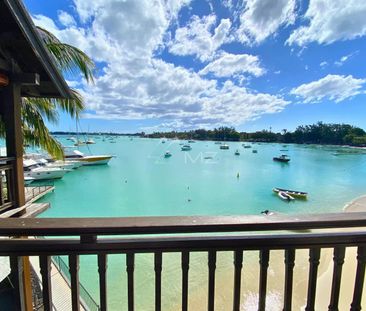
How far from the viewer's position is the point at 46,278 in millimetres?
1191

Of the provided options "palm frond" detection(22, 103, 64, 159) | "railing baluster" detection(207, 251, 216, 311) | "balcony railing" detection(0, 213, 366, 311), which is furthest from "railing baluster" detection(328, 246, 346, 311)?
"palm frond" detection(22, 103, 64, 159)

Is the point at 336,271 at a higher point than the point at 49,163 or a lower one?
higher

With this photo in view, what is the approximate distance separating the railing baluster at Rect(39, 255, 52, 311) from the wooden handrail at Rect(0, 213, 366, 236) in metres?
0.21

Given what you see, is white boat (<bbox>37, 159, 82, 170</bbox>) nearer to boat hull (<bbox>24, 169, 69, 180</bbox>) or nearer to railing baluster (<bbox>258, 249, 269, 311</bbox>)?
boat hull (<bbox>24, 169, 69, 180</bbox>)

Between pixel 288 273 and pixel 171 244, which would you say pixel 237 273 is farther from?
pixel 171 244

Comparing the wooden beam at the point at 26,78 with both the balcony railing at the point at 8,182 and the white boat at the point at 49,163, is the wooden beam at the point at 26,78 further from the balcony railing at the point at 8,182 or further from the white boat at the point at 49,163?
the white boat at the point at 49,163

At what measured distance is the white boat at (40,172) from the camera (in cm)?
2239

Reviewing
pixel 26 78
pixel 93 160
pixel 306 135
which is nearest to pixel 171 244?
pixel 26 78

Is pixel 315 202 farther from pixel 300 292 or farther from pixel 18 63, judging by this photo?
pixel 18 63

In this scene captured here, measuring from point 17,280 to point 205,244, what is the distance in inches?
38.9

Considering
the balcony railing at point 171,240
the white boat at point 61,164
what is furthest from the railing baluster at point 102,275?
the white boat at point 61,164

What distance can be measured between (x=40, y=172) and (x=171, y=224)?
2624cm

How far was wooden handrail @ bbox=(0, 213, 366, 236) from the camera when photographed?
3.27 ft

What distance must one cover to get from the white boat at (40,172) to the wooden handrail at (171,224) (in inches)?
992
